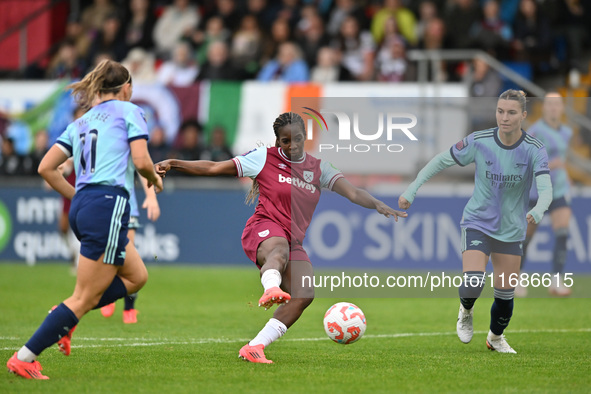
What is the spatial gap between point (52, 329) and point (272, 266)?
1790 millimetres

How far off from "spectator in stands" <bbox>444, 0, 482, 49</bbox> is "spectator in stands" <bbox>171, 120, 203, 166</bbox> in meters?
5.45

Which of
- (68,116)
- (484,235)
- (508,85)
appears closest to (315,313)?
(484,235)

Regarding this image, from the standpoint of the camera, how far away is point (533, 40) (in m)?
18.7

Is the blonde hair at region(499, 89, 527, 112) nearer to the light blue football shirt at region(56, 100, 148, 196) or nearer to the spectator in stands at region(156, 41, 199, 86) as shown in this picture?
the light blue football shirt at region(56, 100, 148, 196)

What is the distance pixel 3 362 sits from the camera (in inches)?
302

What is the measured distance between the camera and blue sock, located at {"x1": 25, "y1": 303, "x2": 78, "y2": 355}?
6.68 m

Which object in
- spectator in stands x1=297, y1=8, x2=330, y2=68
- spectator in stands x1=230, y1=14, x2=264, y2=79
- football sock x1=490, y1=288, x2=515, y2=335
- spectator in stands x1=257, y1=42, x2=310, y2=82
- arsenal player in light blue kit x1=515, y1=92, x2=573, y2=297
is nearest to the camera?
football sock x1=490, y1=288, x2=515, y2=335

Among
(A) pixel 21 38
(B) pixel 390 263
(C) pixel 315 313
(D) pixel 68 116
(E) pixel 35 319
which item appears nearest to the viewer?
(E) pixel 35 319

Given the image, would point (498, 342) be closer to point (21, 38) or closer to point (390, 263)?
point (390, 263)

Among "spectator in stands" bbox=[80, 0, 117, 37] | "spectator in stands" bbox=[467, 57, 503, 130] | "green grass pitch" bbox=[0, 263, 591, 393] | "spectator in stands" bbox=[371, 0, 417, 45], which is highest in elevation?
"spectator in stands" bbox=[80, 0, 117, 37]

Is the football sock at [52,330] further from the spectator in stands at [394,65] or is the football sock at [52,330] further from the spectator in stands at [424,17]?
the spectator in stands at [424,17]

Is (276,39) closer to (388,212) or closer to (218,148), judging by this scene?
(218,148)

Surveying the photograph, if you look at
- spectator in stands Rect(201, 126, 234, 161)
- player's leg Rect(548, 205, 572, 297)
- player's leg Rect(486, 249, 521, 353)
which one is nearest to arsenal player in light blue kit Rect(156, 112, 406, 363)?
player's leg Rect(486, 249, 521, 353)

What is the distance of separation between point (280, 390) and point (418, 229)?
9257 millimetres
